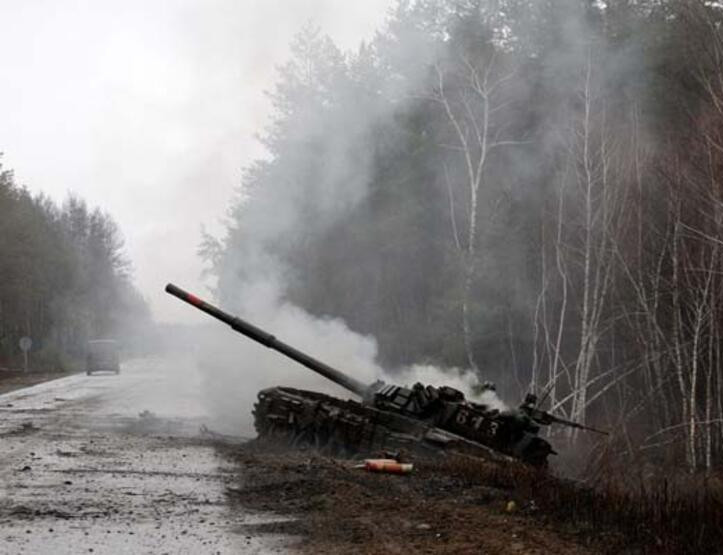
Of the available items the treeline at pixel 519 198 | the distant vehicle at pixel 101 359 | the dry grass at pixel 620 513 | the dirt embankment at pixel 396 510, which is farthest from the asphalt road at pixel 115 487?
the distant vehicle at pixel 101 359

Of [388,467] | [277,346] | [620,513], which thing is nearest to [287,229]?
[277,346]

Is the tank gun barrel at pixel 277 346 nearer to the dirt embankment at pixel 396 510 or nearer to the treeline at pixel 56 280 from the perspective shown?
the dirt embankment at pixel 396 510

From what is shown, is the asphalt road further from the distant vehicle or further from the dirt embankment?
the distant vehicle

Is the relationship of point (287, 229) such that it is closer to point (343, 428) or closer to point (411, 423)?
point (343, 428)

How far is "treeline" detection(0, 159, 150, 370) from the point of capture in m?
48.7

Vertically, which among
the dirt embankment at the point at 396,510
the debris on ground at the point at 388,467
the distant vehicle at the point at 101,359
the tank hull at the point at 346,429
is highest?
the distant vehicle at the point at 101,359

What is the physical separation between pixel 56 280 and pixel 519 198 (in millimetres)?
45248

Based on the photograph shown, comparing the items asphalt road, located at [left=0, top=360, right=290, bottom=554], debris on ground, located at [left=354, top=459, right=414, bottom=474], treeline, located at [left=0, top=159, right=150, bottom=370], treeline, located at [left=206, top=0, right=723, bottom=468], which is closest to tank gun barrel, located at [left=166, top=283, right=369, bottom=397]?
asphalt road, located at [left=0, top=360, right=290, bottom=554]

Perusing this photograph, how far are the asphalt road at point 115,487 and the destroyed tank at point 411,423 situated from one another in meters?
1.52

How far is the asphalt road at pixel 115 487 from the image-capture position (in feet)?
27.2

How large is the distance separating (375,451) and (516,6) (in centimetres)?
2351

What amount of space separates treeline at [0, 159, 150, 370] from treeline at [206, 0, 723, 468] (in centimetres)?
1665

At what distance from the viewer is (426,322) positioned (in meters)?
31.3

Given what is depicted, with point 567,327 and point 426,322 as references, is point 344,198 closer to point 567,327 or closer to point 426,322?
point 426,322
